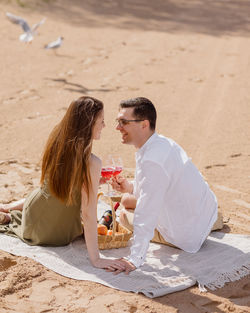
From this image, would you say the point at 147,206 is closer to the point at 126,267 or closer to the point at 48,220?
the point at 126,267

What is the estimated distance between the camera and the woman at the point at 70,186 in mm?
4355

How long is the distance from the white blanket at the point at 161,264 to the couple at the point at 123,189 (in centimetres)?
8

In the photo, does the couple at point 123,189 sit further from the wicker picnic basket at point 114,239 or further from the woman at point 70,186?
the wicker picnic basket at point 114,239

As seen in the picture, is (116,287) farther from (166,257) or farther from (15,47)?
(15,47)

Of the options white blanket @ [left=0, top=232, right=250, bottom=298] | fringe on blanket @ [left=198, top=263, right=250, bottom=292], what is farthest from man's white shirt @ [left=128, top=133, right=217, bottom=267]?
fringe on blanket @ [left=198, top=263, right=250, bottom=292]

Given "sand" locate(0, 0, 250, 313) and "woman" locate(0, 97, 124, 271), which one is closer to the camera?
"sand" locate(0, 0, 250, 313)

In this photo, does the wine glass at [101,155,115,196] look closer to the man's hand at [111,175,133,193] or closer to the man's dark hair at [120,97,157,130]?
the man's hand at [111,175,133,193]

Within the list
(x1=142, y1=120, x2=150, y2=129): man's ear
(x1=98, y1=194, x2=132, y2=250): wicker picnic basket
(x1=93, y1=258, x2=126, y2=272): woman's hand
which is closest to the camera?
(x1=93, y1=258, x2=126, y2=272): woman's hand

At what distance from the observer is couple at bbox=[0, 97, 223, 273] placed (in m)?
4.35

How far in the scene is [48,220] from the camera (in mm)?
4711

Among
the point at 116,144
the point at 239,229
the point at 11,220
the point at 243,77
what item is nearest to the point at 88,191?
the point at 11,220

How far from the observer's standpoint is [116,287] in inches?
167

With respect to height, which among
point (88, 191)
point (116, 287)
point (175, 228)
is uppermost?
point (88, 191)

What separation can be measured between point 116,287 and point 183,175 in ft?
3.24
